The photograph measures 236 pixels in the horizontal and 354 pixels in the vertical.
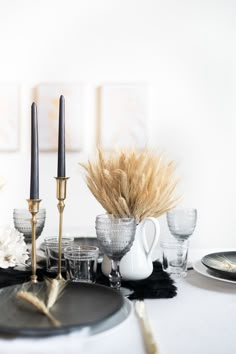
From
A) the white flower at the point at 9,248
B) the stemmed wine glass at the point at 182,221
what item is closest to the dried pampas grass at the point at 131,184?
the white flower at the point at 9,248

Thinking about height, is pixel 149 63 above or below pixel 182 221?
above

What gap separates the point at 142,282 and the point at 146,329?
33 cm

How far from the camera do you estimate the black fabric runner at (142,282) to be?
109 centimetres

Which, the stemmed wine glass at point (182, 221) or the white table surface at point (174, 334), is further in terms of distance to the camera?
the stemmed wine glass at point (182, 221)

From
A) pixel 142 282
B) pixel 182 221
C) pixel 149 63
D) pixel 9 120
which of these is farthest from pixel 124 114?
pixel 142 282

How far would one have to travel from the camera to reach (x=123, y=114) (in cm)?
232

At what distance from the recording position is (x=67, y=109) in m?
2.33

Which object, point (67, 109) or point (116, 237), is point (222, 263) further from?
point (67, 109)

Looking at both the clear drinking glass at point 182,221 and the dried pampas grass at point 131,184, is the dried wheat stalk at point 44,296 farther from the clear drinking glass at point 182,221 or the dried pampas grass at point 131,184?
the clear drinking glass at point 182,221

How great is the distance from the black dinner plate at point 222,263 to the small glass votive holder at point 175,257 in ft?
0.20

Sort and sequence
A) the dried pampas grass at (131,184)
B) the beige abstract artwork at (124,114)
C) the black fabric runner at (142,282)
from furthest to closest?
the beige abstract artwork at (124,114) < the dried pampas grass at (131,184) < the black fabric runner at (142,282)

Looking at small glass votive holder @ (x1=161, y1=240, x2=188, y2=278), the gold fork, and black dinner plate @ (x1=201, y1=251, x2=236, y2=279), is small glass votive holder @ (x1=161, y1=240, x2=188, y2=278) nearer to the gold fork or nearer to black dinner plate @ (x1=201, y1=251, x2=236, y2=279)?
black dinner plate @ (x1=201, y1=251, x2=236, y2=279)

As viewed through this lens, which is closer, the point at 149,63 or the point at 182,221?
the point at 182,221

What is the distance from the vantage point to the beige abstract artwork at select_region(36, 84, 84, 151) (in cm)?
233
